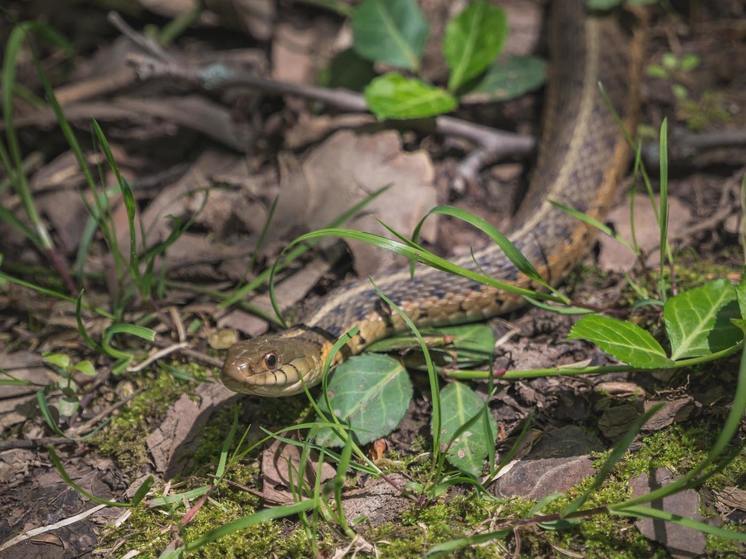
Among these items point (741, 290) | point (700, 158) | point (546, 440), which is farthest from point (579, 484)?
point (700, 158)

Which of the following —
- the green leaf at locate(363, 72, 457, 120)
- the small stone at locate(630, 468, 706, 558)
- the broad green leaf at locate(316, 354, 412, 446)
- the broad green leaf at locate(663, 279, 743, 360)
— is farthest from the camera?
the green leaf at locate(363, 72, 457, 120)

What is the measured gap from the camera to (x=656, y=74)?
16.0 feet

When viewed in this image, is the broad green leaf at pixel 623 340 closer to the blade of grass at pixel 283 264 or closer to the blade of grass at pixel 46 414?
the blade of grass at pixel 283 264

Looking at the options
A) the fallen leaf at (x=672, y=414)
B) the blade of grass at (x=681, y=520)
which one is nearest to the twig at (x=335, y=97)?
the fallen leaf at (x=672, y=414)

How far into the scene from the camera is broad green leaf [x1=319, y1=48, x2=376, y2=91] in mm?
4832

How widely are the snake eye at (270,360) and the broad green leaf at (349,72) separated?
2.61 meters

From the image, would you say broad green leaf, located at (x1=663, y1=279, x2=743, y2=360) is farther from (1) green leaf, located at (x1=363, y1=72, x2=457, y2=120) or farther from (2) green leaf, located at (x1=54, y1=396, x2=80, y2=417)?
(2) green leaf, located at (x1=54, y1=396, x2=80, y2=417)

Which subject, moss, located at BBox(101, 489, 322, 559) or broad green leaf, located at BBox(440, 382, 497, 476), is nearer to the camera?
moss, located at BBox(101, 489, 322, 559)

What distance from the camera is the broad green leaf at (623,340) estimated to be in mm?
2592

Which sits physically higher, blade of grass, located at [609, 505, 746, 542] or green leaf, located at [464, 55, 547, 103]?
green leaf, located at [464, 55, 547, 103]

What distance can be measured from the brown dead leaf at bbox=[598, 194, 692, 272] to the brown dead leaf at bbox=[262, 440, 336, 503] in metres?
1.95

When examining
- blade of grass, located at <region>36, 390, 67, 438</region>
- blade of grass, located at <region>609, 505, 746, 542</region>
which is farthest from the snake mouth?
blade of grass, located at <region>609, 505, 746, 542</region>

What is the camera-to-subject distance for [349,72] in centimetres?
486

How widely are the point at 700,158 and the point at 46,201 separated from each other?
4.18 m
